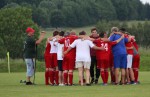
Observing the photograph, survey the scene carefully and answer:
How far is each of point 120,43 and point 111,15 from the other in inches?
5249

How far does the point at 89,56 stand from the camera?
24.6 m

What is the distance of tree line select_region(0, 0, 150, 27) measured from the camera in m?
147

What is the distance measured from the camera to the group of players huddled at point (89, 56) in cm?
2455

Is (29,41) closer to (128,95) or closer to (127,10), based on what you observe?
(128,95)

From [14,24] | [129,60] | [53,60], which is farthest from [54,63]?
[14,24]

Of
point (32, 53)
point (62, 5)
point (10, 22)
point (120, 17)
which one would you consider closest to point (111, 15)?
point (120, 17)

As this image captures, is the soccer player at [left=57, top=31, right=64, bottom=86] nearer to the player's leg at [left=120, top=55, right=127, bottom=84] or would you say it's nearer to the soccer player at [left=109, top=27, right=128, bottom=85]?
the soccer player at [left=109, top=27, right=128, bottom=85]

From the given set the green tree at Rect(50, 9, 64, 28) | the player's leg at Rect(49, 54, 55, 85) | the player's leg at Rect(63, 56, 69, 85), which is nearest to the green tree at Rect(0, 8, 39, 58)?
the green tree at Rect(50, 9, 64, 28)

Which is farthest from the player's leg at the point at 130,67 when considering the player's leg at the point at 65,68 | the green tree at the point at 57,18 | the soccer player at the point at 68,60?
the green tree at the point at 57,18

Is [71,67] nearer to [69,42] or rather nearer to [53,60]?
[69,42]

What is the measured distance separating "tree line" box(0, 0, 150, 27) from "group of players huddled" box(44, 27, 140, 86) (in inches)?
4462

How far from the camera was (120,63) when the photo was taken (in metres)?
25.0

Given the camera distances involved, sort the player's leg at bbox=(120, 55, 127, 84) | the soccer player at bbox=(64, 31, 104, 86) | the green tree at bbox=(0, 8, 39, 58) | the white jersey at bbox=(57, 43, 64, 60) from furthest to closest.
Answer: the green tree at bbox=(0, 8, 39, 58), the white jersey at bbox=(57, 43, 64, 60), the player's leg at bbox=(120, 55, 127, 84), the soccer player at bbox=(64, 31, 104, 86)

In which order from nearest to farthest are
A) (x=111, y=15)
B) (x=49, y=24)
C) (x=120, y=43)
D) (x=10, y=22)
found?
(x=120, y=43), (x=10, y=22), (x=49, y=24), (x=111, y=15)
